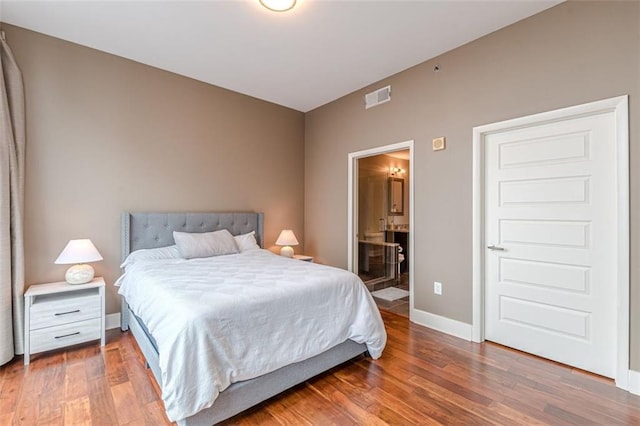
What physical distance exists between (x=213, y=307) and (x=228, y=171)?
104 inches

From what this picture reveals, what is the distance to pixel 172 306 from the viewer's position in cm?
178

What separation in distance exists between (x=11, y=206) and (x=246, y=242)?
2.17 metres

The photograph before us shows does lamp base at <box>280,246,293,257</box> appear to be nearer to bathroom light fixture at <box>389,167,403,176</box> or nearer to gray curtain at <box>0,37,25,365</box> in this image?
gray curtain at <box>0,37,25,365</box>

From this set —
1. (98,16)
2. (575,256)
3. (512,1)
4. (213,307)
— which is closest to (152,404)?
(213,307)

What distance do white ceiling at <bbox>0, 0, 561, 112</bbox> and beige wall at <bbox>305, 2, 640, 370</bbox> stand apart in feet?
0.77

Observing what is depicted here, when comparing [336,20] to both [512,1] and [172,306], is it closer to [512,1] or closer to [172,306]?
[512,1]

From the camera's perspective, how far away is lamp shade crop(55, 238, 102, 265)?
259 cm

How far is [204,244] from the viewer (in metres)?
3.33

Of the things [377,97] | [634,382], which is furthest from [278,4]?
[634,382]

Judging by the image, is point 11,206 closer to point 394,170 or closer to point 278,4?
point 278,4

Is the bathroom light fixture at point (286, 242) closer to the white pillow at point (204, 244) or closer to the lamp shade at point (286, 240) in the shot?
the lamp shade at point (286, 240)

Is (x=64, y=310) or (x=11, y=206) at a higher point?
(x=11, y=206)

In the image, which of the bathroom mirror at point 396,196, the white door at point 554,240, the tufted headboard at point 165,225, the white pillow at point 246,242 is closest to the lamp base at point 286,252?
the white pillow at point 246,242

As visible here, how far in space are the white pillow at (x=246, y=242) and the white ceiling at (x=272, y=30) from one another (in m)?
2.02
